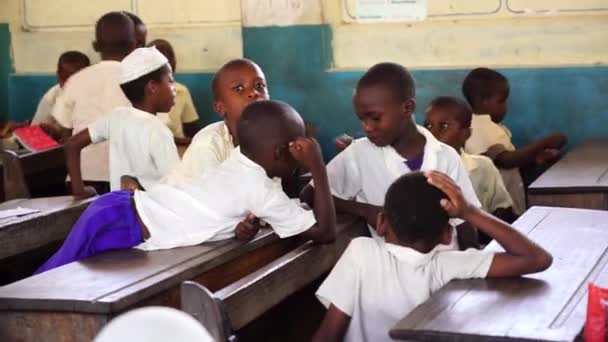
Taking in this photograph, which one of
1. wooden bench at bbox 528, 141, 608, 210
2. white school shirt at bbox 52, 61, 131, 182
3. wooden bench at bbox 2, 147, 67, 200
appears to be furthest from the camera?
white school shirt at bbox 52, 61, 131, 182

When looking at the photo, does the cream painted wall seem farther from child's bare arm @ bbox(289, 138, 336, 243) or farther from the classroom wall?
child's bare arm @ bbox(289, 138, 336, 243)

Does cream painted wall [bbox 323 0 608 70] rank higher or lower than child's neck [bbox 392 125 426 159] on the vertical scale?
higher

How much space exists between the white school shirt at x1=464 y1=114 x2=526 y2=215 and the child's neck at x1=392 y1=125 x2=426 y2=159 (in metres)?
2.04

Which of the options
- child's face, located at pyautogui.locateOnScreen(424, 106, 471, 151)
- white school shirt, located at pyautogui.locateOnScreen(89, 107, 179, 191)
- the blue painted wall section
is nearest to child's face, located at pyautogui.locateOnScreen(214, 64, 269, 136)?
white school shirt, located at pyautogui.locateOnScreen(89, 107, 179, 191)

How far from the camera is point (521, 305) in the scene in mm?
2582

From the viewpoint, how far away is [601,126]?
613 cm

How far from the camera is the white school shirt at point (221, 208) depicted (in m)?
3.45

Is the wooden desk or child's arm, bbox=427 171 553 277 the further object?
child's arm, bbox=427 171 553 277

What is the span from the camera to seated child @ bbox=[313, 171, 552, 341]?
9.17 feet

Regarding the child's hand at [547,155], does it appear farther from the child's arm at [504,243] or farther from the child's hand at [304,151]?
the child's arm at [504,243]

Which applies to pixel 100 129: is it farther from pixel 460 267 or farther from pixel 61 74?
pixel 61 74

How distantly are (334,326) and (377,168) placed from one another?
1.04 metres

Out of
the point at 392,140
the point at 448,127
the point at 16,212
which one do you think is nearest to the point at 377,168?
the point at 392,140

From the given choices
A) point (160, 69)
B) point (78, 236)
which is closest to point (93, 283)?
point (78, 236)
